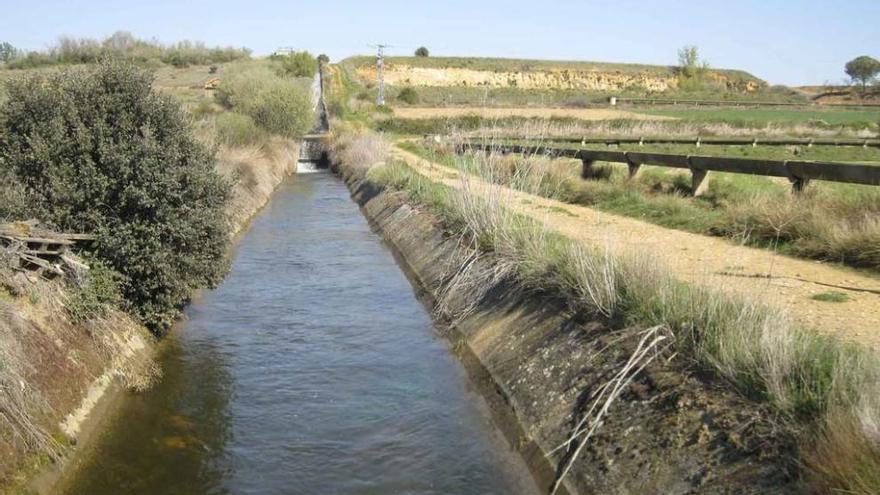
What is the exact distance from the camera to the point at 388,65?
143000 mm

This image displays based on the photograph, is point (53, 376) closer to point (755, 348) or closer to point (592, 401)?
point (592, 401)

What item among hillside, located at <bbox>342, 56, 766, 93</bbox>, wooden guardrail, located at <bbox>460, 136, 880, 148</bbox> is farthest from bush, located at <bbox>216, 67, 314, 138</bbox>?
hillside, located at <bbox>342, 56, 766, 93</bbox>

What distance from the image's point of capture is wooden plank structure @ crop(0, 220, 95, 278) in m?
9.12

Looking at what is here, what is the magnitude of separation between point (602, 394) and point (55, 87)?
30.0 ft

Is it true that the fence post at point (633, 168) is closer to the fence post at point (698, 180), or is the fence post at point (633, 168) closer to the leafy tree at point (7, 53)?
the fence post at point (698, 180)

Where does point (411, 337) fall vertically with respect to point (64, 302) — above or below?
below

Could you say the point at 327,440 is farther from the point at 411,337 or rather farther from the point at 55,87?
the point at 55,87

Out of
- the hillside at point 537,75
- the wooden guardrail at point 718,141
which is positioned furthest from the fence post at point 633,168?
the hillside at point 537,75

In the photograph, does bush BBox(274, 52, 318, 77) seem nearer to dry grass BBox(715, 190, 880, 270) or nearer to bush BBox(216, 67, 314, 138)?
bush BBox(216, 67, 314, 138)

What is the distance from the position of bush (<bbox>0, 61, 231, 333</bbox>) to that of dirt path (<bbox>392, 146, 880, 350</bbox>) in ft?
17.0

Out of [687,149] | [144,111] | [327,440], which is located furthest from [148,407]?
[687,149]

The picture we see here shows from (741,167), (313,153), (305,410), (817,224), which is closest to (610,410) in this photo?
(305,410)

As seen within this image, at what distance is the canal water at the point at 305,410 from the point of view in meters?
8.10

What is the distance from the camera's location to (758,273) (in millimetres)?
10734
